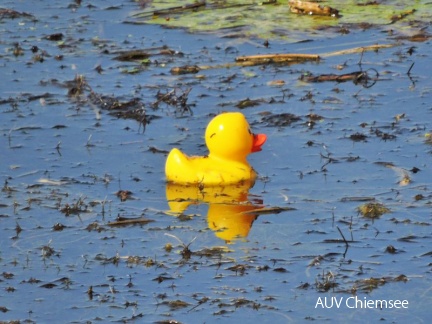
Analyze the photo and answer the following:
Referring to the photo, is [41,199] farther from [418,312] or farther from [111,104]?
[418,312]

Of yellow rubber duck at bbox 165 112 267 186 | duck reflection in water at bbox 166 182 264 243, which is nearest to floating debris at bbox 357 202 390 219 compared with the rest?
duck reflection in water at bbox 166 182 264 243

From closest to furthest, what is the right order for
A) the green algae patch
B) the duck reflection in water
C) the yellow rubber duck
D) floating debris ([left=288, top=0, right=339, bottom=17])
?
the duck reflection in water < the yellow rubber duck < the green algae patch < floating debris ([left=288, top=0, right=339, bottom=17])

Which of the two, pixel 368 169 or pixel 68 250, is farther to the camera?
pixel 368 169

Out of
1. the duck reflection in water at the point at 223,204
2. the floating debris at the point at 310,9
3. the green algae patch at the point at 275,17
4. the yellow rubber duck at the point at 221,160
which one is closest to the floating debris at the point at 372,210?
the duck reflection in water at the point at 223,204

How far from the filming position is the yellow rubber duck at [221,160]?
7895 mm

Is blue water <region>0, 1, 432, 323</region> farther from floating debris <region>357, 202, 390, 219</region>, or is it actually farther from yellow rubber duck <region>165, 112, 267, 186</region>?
yellow rubber duck <region>165, 112, 267, 186</region>

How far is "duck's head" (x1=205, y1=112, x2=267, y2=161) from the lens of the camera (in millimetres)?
7898

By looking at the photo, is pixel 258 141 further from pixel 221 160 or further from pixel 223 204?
pixel 223 204

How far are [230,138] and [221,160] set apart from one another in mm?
183

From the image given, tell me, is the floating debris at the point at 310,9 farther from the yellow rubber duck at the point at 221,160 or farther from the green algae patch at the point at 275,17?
the yellow rubber duck at the point at 221,160

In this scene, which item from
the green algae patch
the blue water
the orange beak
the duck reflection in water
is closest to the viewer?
the blue water

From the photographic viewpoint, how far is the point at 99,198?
766 cm

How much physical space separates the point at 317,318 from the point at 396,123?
11.1 feet

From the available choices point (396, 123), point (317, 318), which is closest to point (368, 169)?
point (396, 123)
